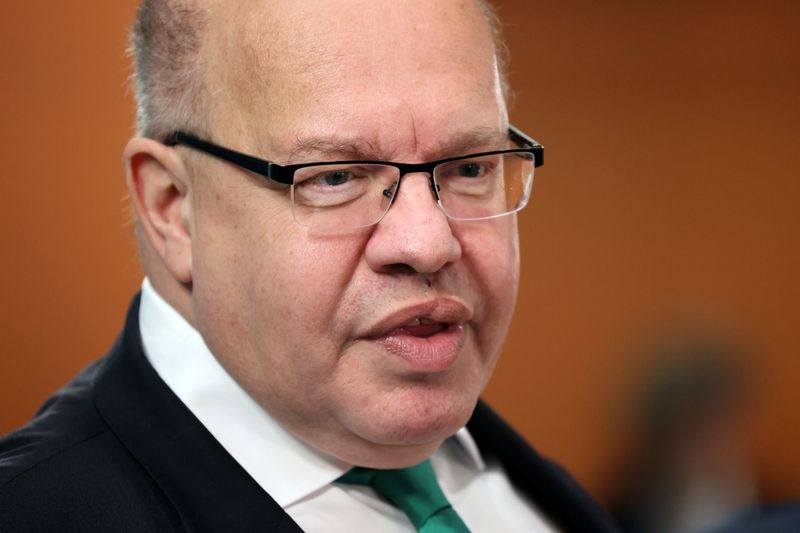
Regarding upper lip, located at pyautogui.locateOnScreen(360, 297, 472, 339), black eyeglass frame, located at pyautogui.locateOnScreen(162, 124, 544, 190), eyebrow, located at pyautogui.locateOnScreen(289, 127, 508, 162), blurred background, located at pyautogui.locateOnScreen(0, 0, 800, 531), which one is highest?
eyebrow, located at pyautogui.locateOnScreen(289, 127, 508, 162)

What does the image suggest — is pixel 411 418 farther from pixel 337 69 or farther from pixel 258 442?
pixel 337 69

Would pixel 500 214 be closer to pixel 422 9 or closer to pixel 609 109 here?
pixel 422 9

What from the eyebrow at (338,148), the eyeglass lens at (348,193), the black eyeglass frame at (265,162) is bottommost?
the eyeglass lens at (348,193)

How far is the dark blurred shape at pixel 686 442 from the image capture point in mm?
1863

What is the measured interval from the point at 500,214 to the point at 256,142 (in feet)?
1.14

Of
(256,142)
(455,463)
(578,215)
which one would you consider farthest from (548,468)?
(578,215)

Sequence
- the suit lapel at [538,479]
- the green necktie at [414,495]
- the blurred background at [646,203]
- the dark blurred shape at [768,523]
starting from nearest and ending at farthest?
the dark blurred shape at [768,523] < the green necktie at [414,495] < the suit lapel at [538,479] < the blurred background at [646,203]

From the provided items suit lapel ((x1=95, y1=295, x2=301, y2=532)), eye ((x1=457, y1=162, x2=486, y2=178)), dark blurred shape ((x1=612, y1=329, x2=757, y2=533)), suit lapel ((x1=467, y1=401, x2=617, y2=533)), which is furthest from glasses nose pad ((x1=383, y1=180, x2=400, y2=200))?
dark blurred shape ((x1=612, y1=329, x2=757, y2=533))

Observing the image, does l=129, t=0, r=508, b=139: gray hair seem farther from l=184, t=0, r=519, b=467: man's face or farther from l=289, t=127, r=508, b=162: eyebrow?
l=289, t=127, r=508, b=162: eyebrow

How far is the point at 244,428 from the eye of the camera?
138 centimetres

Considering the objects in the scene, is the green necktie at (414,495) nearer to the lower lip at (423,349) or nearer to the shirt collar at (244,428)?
the shirt collar at (244,428)

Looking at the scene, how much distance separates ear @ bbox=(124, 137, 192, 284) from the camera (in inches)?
54.7

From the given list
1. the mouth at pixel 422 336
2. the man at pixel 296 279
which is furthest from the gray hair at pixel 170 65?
the mouth at pixel 422 336

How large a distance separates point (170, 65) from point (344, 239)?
0.37 metres
